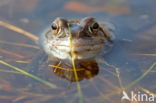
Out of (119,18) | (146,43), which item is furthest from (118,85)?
(119,18)

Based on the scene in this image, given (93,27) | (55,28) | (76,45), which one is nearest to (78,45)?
(76,45)

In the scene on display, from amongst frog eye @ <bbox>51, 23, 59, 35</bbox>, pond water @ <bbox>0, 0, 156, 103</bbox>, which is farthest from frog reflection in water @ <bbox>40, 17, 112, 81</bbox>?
pond water @ <bbox>0, 0, 156, 103</bbox>

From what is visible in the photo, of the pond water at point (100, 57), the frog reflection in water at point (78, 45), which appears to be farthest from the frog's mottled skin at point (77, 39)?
the pond water at point (100, 57)

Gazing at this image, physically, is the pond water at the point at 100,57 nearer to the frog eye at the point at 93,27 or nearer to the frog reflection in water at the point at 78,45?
the frog reflection in water at the point at 78,45

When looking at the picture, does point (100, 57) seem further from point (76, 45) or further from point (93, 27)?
point (76, 45)

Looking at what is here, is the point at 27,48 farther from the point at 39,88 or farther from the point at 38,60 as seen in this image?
the point at 39,88

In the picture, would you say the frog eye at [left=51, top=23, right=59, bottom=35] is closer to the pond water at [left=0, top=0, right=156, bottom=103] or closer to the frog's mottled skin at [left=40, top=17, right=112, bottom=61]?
the frog's mottled skin at [left=40, top=17, right=112, bottom=61]
